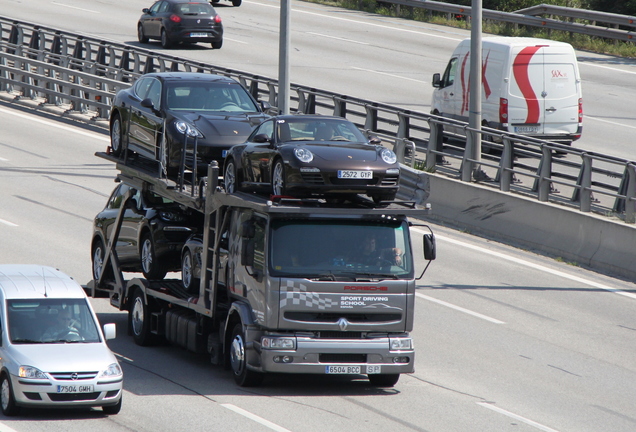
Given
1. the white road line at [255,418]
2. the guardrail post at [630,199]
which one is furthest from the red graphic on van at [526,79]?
the white road line at [255,418]

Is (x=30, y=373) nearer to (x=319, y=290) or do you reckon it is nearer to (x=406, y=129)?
(x=319, y=290)

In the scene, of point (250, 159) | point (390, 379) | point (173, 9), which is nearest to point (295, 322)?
point (390, 379)

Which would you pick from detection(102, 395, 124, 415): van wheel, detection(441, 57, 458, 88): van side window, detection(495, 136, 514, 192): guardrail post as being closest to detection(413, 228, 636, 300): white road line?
detection(495, 136, 514, 192): guardrail post

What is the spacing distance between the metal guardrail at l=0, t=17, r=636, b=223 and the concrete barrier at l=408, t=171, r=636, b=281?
1.06 ft

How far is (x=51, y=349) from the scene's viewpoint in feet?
37.9

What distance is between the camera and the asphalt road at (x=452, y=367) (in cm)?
1151

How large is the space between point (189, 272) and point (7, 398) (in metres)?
3.79

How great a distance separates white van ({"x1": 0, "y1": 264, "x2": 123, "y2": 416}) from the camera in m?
11.1

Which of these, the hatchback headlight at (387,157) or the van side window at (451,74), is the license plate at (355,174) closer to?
the hatchback headlight at (387,157)

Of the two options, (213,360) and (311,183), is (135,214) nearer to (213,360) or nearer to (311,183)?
(213,360)

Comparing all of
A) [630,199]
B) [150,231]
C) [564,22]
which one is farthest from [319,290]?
[564,22]

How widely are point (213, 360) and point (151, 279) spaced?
7.36 feet

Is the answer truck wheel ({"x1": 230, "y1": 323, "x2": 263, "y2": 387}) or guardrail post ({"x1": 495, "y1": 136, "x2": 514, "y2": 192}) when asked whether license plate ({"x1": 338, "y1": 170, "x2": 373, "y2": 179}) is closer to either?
truck wheel ({"x1": 230, "y1": 323, "x2": 263, "y2": 387})

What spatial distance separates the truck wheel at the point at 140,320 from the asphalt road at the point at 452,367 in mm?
188
